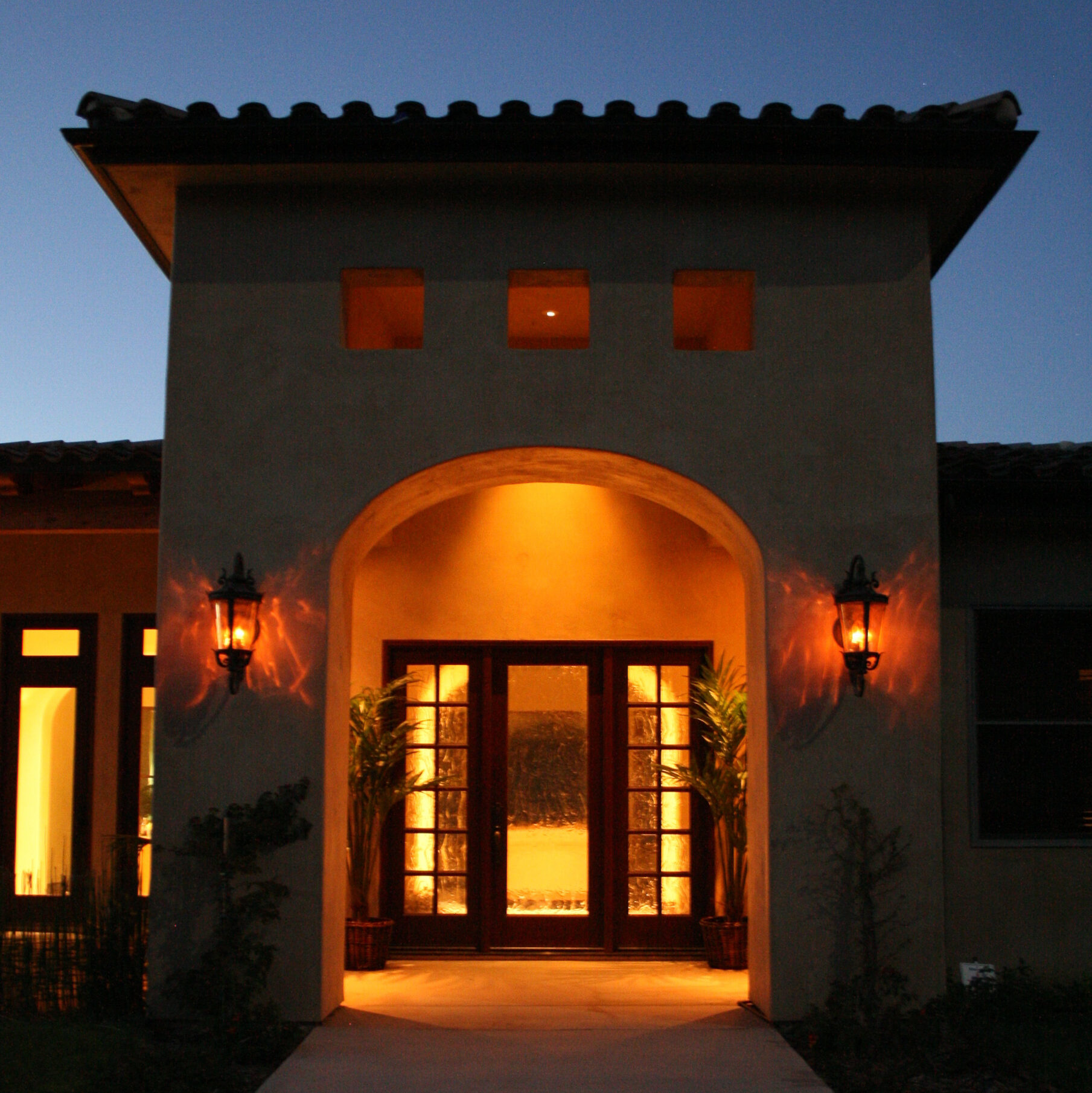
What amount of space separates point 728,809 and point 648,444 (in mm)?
3011

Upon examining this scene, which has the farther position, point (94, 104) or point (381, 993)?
point (381, 993)

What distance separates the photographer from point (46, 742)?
29.7ft

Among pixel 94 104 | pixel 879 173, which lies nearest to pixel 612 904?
pixel 879 173

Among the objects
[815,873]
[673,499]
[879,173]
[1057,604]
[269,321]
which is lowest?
Answer: [815,873]

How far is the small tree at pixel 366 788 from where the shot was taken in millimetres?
8289

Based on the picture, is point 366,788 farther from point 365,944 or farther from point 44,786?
point 44,786

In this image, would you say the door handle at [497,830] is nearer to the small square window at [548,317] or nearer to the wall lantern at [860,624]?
the wall lantern at [860,624]

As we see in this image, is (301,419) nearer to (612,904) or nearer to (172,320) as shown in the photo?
(172,320)

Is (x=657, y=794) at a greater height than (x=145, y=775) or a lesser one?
lesser

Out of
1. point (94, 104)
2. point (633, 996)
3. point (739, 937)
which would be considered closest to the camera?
point (94, 104)

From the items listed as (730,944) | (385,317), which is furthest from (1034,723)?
(385,317)

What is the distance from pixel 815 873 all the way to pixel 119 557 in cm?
589

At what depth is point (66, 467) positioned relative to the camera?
25.0 feet

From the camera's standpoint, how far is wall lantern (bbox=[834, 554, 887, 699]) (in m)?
6.59
